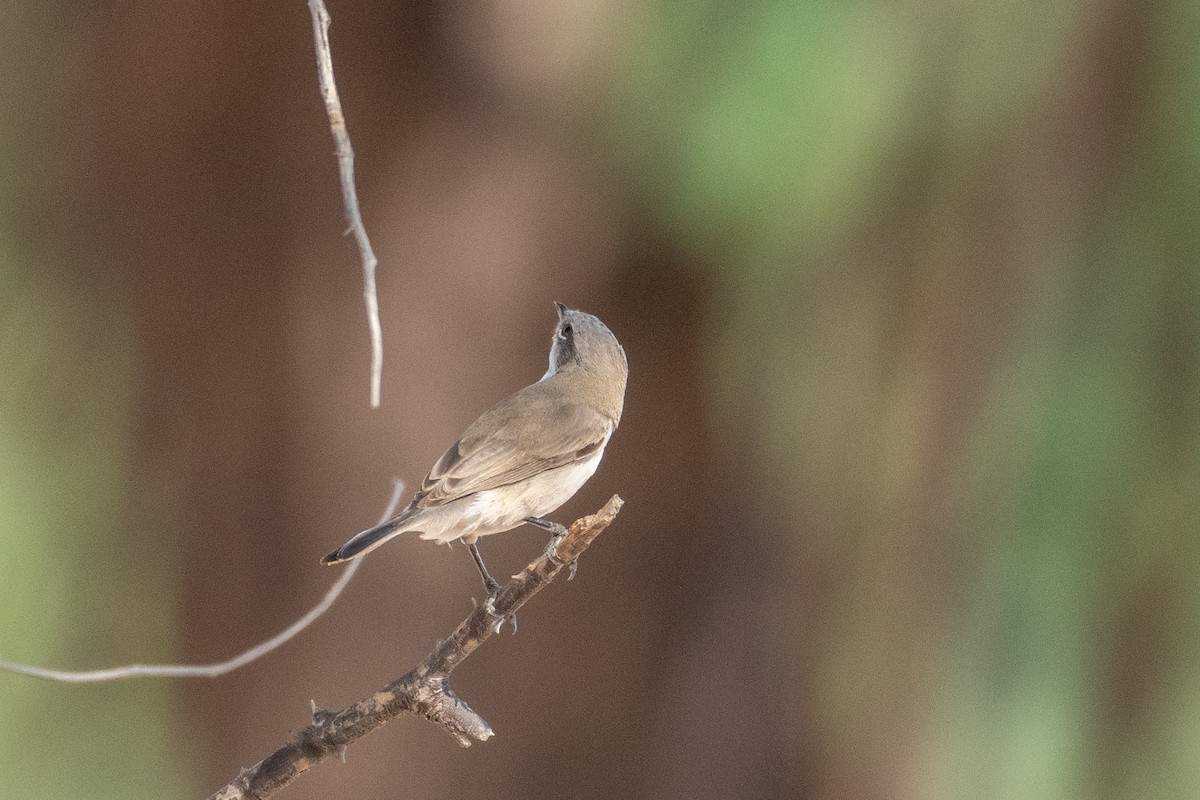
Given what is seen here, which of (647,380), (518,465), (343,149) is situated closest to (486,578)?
(518,465)

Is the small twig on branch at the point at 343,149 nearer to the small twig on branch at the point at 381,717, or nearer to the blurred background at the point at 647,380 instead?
the small twig on branch at the point at 381,717

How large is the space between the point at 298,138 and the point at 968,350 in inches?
91.7

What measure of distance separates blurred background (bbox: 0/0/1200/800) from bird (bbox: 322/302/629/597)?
2155 mm

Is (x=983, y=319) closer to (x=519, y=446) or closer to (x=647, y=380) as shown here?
(x=647, y=380)

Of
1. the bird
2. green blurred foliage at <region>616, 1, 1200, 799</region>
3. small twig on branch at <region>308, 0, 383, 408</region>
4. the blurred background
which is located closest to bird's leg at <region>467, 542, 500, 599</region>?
the bird

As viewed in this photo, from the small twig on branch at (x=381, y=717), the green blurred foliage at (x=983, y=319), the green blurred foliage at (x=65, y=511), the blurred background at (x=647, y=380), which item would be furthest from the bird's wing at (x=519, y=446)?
the green blurred foliage at (x=65, y=511)

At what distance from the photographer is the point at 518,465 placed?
167cm

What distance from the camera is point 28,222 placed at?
184 inches

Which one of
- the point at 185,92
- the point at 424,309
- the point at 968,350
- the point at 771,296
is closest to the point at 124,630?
the point at 424,309

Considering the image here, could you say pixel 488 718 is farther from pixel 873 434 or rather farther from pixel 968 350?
pixel 968 350

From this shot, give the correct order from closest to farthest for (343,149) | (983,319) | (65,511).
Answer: (343,149), (983,319), (65,511)

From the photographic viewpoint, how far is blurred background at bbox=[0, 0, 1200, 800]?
4172mm

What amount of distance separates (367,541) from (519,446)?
28 cm

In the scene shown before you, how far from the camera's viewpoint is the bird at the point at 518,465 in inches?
61.2
